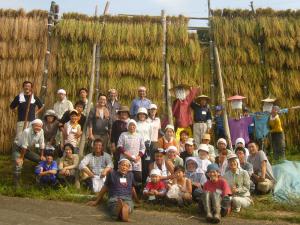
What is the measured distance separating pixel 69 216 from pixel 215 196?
6.95 feet

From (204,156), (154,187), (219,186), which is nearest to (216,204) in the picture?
(219,186)

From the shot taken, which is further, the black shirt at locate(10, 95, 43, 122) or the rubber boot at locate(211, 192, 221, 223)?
the black shirt at locate(10, 95, 43, 122)

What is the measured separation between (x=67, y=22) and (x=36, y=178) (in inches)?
162

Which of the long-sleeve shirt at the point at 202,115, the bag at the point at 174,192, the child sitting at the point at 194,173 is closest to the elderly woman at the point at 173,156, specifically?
the child sitting at the point at 194,173

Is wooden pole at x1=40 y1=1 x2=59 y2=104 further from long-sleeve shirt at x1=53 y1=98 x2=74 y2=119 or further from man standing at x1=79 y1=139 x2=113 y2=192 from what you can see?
man standing at x1=79 y1=139 x2=113 y2=192

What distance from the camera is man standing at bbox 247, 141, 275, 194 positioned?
8.73 meters

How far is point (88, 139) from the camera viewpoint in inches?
379

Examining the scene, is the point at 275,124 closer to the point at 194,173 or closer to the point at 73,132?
the point at 194,173

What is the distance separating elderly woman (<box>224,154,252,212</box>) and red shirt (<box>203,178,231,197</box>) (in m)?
0.27

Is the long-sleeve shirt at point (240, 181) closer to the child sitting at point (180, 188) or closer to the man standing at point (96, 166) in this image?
the child sitting at point (180, 188)

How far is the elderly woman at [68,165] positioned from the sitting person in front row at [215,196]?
8.10 ft

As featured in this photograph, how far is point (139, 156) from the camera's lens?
29.1 feet

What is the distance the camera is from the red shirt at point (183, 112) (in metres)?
10.4

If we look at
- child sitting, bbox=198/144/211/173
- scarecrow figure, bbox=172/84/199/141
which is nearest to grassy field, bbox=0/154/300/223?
child sitting, bbox=198/144/211/173
